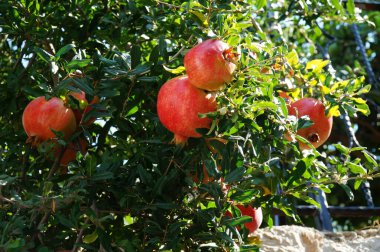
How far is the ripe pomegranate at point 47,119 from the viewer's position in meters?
1.52

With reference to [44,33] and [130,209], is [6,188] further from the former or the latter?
[44,33]

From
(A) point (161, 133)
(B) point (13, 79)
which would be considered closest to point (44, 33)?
(B) point (13, 79)

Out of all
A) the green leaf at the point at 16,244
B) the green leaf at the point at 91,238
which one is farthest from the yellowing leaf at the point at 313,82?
the green leaf at the point at 16,244

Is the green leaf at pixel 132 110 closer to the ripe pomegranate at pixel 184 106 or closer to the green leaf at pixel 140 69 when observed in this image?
the green leaf at pixel 140 69

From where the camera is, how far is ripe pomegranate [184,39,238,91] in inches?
51.0

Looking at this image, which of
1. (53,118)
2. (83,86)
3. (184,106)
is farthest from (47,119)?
(184,106)

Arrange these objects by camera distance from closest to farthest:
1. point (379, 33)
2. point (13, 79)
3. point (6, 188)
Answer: point (6, 188)
point (13, 79)
point (379, 33)

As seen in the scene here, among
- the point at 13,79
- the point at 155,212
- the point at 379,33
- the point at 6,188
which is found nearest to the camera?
the point at 155,212

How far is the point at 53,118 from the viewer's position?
1.52 meters

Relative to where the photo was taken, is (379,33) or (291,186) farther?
(379,33)

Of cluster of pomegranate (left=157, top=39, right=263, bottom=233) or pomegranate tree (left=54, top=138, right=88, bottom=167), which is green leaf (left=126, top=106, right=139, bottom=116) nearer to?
pomegranate tree (left=54, top=138, right=88, bottom=167)

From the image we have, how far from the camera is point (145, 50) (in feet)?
6.82

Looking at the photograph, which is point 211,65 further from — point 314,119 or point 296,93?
point 296,93

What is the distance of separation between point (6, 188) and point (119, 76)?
1.36 feet
